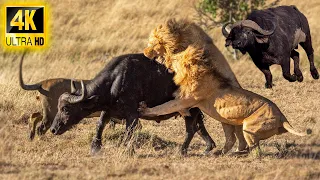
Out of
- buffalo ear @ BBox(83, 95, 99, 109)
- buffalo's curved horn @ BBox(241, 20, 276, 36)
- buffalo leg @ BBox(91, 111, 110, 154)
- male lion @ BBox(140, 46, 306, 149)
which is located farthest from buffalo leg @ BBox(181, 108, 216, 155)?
buffalo's curved horn @ BBox(241, 20, 276, 36)

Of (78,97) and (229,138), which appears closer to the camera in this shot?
(78,97)

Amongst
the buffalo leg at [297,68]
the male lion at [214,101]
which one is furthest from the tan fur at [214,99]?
the buffalo leg at [297,68]

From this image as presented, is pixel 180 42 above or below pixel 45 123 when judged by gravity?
above

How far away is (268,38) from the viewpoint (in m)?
12.9

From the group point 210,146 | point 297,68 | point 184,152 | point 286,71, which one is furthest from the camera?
point 297,68

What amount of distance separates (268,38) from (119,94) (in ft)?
11.7

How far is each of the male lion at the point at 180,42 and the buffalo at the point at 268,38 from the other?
2083mm

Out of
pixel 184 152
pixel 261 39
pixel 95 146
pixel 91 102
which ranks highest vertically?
pixel 261 39

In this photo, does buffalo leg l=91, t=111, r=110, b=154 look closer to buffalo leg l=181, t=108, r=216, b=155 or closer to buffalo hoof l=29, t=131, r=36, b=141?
buffalo leg l=181, t=108, r=216, b=155

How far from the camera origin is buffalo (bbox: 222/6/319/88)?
12648 millimetres

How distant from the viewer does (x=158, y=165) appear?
9.66 meters

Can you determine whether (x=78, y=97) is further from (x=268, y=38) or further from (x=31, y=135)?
(x=268, y=38)

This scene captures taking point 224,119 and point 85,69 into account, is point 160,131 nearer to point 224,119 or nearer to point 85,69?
point 224,119

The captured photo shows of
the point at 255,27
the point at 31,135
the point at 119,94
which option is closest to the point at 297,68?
the point at 255,27
